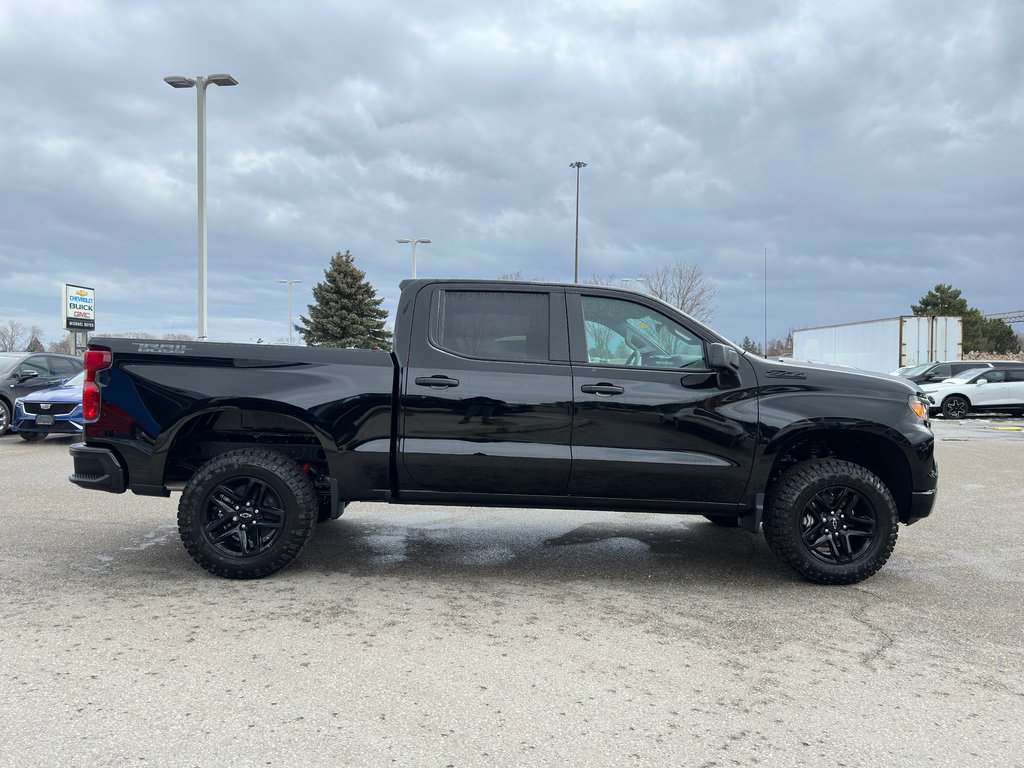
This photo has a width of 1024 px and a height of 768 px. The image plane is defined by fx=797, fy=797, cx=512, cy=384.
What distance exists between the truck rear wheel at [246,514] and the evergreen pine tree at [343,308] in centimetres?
4172

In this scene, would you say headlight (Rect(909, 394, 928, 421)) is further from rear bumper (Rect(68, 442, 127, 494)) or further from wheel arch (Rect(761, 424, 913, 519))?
rear bumper (Rect(68, 442, 127, 494))

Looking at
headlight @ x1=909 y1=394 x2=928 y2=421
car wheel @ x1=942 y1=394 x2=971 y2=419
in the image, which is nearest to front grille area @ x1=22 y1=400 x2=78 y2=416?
headlight @ x1=909 y1=394 x2=928 y2=421

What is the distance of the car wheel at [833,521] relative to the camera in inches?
195

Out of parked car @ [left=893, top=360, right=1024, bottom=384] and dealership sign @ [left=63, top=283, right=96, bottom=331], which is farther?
dealership sign @ [left=63, top=283, right=96, bottom=331]

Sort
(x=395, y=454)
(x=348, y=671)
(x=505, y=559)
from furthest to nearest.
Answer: (x=505, y=559)
(x=395, y=454)
(x=348, y=671)

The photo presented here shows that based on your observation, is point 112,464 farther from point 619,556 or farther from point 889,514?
point 889,514

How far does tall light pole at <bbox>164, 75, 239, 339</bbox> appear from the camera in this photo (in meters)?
17.2

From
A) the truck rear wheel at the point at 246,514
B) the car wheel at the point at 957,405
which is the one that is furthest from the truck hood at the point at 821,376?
the car wheel at the point at 957,405

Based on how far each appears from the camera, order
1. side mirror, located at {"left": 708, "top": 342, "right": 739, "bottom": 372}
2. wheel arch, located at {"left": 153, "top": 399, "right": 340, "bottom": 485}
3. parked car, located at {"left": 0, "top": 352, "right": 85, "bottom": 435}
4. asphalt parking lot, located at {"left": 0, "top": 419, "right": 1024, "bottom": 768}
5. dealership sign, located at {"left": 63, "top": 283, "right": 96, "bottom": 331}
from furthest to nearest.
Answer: dealership sign, located at {"left": 63, "top": 283, "right": 96, "bottom": 331}, parked car, located at {"left": 0, "top": 352, "right": 85, "bottom": 435}, wheel arch, located at {"left": 153, "top": 399, "right": 340, "bottom": 485}, side mirror, located at {"left": 708, "top": 342, "right": 739, "bottom": 372}, asphalt parking lot, located at {"left": 0, "top": 419, "right": 1024, "bottom": 768}

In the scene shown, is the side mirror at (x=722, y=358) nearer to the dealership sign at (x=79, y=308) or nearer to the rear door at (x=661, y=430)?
the rear door at (x=661, y=430)

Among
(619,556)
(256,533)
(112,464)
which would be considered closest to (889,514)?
(619,556)

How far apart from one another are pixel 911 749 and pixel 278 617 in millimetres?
3051

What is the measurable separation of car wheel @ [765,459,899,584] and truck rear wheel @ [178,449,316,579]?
2.95 metres

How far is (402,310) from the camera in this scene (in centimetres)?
515
